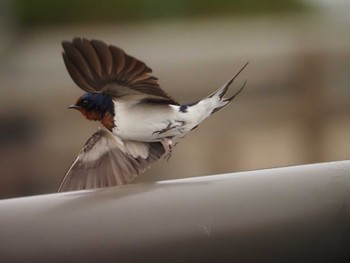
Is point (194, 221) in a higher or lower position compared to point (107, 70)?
lower

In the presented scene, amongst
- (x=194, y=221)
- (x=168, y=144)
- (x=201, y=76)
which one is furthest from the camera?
(x=201, y=76)

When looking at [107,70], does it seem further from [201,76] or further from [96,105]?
[201,76]

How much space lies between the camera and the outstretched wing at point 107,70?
41cm

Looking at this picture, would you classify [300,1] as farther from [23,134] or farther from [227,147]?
[23,134]

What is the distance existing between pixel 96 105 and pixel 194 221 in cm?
13

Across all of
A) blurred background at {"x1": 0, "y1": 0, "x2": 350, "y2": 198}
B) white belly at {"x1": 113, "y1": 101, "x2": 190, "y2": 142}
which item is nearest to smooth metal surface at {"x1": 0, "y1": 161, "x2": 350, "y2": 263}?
white belly at {"x1": 113, "y1": 101, "x2": 190, "y2": 142}

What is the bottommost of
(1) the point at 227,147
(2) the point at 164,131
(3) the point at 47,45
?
(1) the point at 227,147

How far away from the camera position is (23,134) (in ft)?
3.53

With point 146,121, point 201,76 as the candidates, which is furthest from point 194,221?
point 201,76

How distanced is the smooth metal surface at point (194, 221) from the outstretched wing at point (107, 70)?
0.25 ft

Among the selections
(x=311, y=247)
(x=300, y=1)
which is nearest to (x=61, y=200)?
(x=311, y=247)

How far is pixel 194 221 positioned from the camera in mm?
414

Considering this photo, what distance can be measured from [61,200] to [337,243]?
19 cm

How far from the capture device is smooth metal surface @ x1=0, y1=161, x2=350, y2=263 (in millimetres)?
389
